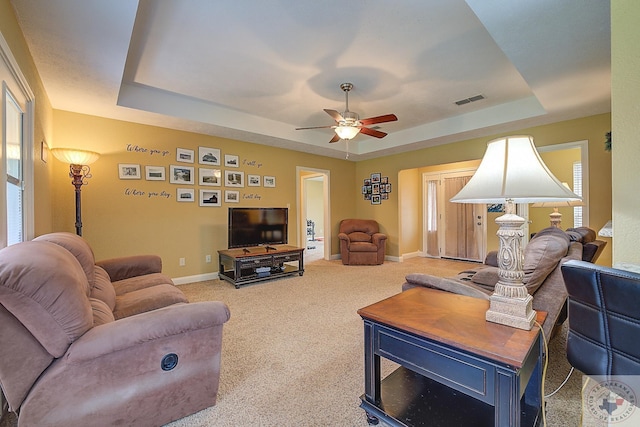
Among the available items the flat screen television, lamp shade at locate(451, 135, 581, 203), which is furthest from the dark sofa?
the flat screen television

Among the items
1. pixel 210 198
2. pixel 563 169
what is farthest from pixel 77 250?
pixel 563 169

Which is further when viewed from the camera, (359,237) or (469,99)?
(359,237)

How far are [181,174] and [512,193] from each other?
14.2 ft

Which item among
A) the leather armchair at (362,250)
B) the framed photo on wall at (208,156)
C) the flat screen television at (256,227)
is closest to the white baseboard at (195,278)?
the flat screen television at (256,227)

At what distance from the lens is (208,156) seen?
4.51m

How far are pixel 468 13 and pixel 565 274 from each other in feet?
6.86

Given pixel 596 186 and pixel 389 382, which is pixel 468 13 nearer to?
pixel 389 382

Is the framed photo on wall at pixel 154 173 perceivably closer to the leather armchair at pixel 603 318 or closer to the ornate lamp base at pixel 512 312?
the ornate lamp base at pixel 512 312

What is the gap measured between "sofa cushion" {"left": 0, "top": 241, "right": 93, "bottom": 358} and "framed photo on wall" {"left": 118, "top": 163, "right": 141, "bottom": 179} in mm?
2939

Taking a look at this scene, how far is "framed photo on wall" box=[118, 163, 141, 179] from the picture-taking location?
150 inches

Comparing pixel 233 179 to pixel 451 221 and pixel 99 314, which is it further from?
pixel 451 221

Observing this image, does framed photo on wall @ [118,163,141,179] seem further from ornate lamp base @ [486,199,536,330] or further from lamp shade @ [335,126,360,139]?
ornate lamp base @ [486,199,536,330]

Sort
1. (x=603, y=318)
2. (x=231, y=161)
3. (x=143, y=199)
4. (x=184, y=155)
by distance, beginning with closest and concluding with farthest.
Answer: (x=603, y=318)
(x=143, y=199)
(x=184, y=155)
(x=231, y=161)

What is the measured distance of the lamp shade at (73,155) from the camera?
2977mm
